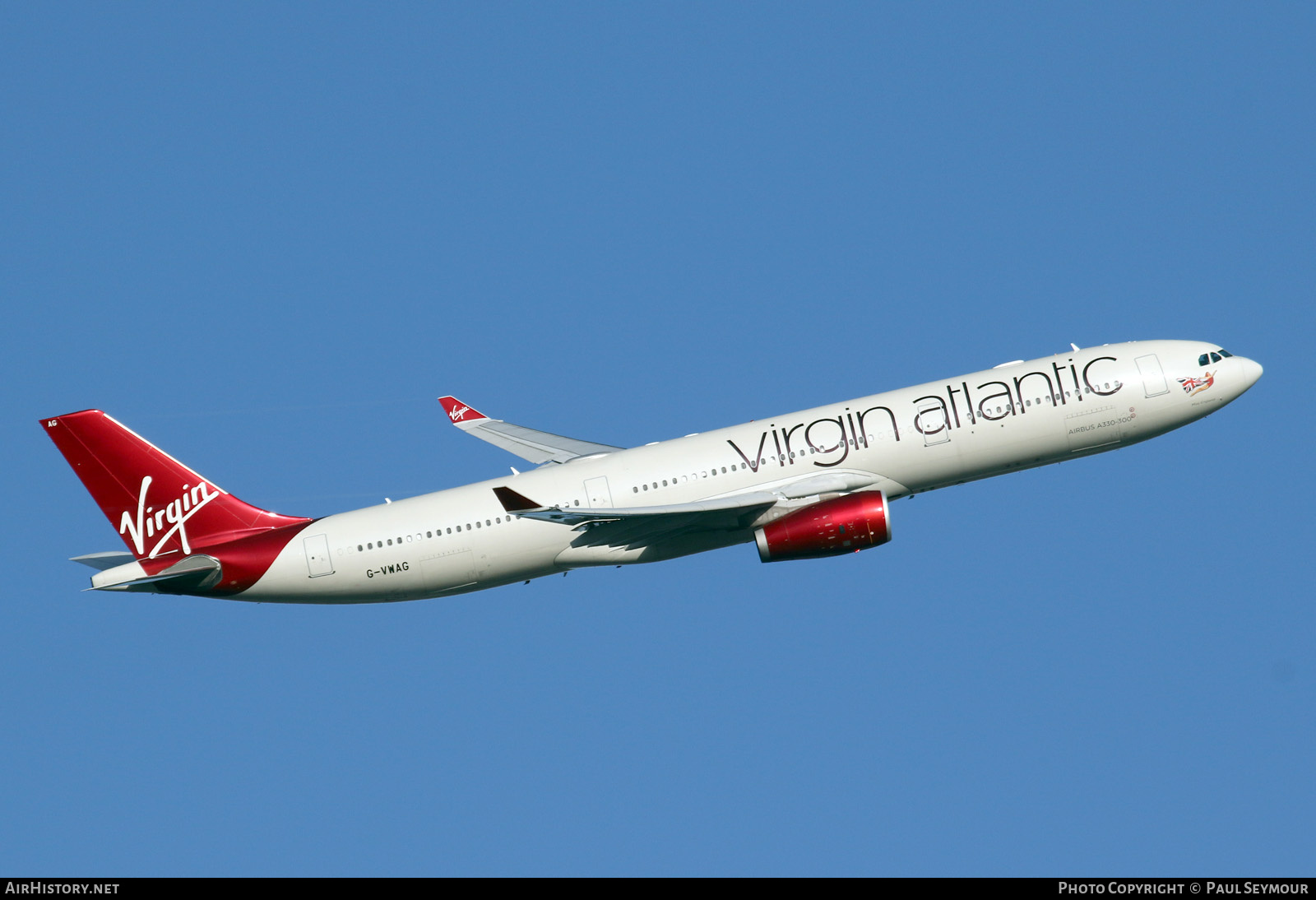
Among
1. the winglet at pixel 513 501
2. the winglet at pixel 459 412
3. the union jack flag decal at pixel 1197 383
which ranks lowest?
the winglet at pixel 513 501

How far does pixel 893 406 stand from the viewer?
58.1 meters

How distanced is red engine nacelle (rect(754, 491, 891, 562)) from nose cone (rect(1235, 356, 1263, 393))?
1580 centimetres

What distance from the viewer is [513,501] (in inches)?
2087

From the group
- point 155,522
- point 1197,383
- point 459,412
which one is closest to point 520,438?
point 459,412

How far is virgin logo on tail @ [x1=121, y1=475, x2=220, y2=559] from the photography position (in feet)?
195

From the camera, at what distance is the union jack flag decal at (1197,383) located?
58.5 meters

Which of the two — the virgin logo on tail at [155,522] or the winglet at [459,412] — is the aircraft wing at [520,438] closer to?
the winglet at [459,412]

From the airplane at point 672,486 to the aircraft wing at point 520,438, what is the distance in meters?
4.78

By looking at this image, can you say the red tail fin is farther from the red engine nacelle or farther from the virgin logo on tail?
the red engine nacelle

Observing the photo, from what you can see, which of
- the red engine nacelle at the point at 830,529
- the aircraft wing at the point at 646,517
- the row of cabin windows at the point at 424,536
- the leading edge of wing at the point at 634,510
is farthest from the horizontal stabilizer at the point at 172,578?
the red engine nacelle at the point at 830,529

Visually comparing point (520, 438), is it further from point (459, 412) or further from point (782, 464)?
point (782, 464)

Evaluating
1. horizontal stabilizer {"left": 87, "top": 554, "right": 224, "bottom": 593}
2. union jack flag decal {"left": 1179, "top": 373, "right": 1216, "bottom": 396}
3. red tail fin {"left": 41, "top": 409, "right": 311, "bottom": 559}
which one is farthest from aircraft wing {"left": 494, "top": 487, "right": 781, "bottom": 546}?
union jack flag decal {"left": 1179, "top": 373, "right": 1216, "bottom": 396}

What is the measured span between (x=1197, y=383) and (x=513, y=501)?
91.0ft
